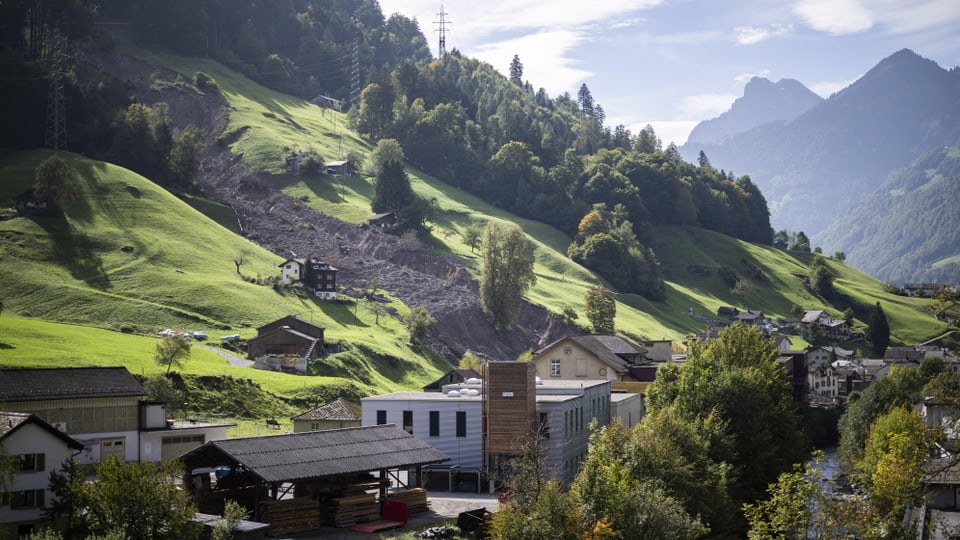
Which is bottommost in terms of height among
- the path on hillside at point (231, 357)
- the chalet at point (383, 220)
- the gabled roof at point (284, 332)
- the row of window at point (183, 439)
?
the row of window at point (183, 439)

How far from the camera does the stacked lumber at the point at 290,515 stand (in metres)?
55.5

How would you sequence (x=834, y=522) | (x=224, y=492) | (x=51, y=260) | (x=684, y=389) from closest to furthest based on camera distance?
(x=834, y=522)
(x=224, y=492)
(x=684, y=389)
(x=51, y=260)

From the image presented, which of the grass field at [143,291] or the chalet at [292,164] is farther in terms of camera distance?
the chalet at [292,164]

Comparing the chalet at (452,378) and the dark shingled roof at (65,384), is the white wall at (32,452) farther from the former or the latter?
the chalet at (452,378)

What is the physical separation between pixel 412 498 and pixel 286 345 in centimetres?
5451

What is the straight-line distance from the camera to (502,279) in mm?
155125

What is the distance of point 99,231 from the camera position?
13700cm

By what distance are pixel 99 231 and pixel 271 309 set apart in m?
25.9

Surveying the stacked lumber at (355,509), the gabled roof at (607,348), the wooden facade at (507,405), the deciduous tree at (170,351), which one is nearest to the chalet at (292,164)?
the gabled roof at (607,348)

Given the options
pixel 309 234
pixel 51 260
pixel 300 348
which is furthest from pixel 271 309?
pixel 309 234

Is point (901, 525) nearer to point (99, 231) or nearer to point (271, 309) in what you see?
point (271, 309)

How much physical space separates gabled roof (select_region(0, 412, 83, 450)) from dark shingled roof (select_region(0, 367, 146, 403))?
1201cm

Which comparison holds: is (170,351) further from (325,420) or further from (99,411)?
(99,411)

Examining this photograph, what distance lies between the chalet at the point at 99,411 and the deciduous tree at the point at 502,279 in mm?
81900
